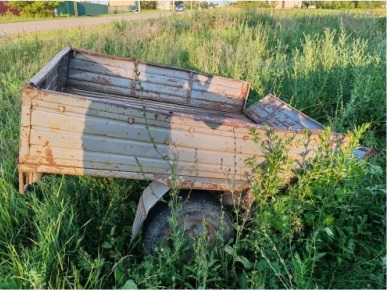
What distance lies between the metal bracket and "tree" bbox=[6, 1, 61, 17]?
20813 millimetres

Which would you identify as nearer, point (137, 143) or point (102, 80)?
point (137, 143)

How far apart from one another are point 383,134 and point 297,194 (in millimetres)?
2610

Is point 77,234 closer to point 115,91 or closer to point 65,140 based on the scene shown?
point 65,140

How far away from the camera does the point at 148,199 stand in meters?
2.44

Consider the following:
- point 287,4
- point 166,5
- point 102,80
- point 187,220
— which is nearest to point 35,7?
point 166,5

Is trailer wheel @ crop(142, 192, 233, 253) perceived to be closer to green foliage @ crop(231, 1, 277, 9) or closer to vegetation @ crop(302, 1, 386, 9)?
green foliage @ crop(231, 1, 277, 9)

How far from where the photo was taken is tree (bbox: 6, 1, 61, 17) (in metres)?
19.8

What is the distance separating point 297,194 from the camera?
2471mm

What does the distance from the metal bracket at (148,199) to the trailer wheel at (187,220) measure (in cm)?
7

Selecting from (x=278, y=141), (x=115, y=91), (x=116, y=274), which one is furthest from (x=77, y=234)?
(x=115, y=91)

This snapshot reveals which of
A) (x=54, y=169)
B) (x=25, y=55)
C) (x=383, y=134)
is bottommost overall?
(x=383, y=134)

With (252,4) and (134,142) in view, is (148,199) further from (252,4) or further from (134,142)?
(252,4)

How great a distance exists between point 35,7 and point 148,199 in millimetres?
21172

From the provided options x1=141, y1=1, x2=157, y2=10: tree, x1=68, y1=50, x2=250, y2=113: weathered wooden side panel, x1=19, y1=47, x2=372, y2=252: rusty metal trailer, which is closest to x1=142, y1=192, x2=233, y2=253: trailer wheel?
x1=19, y1=47, x2=372, y2=252: rusty metal trailer
